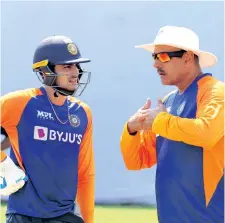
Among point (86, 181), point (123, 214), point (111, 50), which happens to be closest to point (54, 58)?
point (86, 181)

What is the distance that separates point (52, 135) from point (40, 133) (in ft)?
0.20

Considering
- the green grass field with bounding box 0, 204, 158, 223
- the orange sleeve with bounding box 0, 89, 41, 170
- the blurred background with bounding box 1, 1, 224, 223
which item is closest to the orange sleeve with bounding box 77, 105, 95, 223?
the orange sleeve with bounding box 0, 89, 41, 170

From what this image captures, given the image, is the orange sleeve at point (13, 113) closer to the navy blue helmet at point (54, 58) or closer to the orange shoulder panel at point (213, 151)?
the navy blue helmet at point (54, 58)

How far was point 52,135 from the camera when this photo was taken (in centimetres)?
325

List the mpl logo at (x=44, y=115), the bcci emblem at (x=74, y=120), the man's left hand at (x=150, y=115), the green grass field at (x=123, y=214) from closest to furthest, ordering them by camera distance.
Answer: the man's left hand at (x=150, y=115)
the mpl logo at (x=44, y=115)
the bcci emblem at (x=74, y=120)
the green grass field at (x=123, y=214)

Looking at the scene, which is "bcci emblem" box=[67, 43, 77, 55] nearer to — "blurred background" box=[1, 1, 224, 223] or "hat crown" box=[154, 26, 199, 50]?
"hat crown" box=[154, 26, 199, 50]

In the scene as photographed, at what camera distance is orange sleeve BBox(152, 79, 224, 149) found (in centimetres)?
277

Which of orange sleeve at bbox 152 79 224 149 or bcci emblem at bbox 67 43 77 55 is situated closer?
orange sleeve at bbox 152 79 224 149

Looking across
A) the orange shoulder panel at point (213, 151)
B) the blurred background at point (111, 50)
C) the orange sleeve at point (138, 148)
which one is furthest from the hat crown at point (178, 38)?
the blurred background at point (111, 50)

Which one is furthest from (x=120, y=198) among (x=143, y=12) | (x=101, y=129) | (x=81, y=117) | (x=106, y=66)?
(x=81, y=117)

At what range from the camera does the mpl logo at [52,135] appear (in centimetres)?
322

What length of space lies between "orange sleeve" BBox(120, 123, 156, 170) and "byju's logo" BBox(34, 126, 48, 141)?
373 millimetres

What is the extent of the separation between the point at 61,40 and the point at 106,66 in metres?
3.32

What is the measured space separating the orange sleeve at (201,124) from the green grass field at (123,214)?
3441 mm
